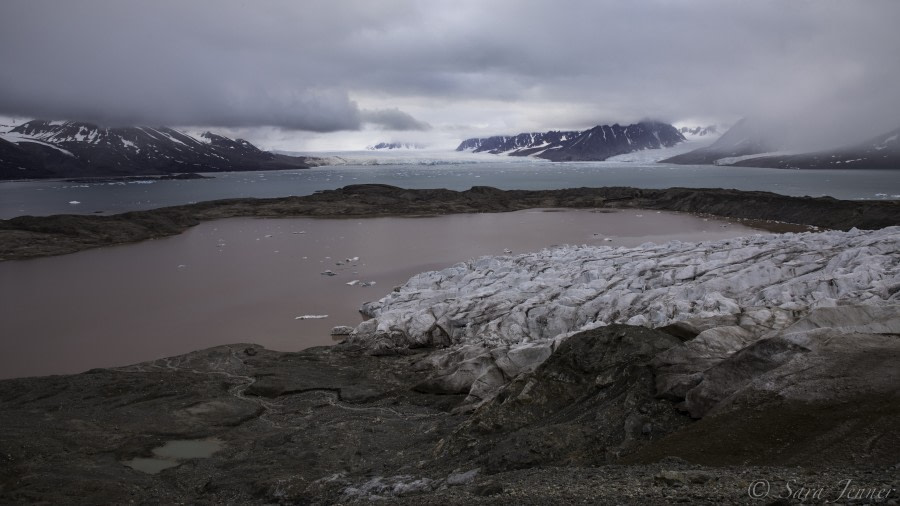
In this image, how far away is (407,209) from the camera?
5538 centimetres

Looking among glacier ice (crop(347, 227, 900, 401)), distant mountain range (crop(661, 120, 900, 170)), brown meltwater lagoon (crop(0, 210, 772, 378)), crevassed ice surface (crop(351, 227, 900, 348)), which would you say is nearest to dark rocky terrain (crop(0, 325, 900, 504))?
glacier ice (crop(347, 227, 900, 401))

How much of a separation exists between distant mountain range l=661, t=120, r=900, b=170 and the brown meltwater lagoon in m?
103

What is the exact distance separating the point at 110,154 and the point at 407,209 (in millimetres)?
122620

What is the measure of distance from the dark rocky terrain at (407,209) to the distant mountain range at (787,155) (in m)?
88.0

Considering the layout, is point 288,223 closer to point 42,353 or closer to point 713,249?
point 42,353

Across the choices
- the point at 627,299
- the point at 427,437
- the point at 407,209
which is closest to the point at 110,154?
the point at 407,209

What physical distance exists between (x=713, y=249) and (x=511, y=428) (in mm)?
13338

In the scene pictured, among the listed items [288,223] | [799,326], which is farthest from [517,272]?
[288,223]

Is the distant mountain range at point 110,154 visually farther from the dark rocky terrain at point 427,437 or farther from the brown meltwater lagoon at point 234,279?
the dark rocky terrain at point 427,437

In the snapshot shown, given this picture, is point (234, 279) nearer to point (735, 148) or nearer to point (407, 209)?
point (407, 209)

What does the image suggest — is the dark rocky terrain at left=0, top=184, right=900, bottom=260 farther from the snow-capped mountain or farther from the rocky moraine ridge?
the snow-capped mountain

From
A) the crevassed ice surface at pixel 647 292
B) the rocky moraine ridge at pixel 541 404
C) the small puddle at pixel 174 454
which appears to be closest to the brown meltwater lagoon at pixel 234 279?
the rocky moraine ridge at pixel 541 404

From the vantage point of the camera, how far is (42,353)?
15.5 metres

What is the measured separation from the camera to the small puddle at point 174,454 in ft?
27.2
